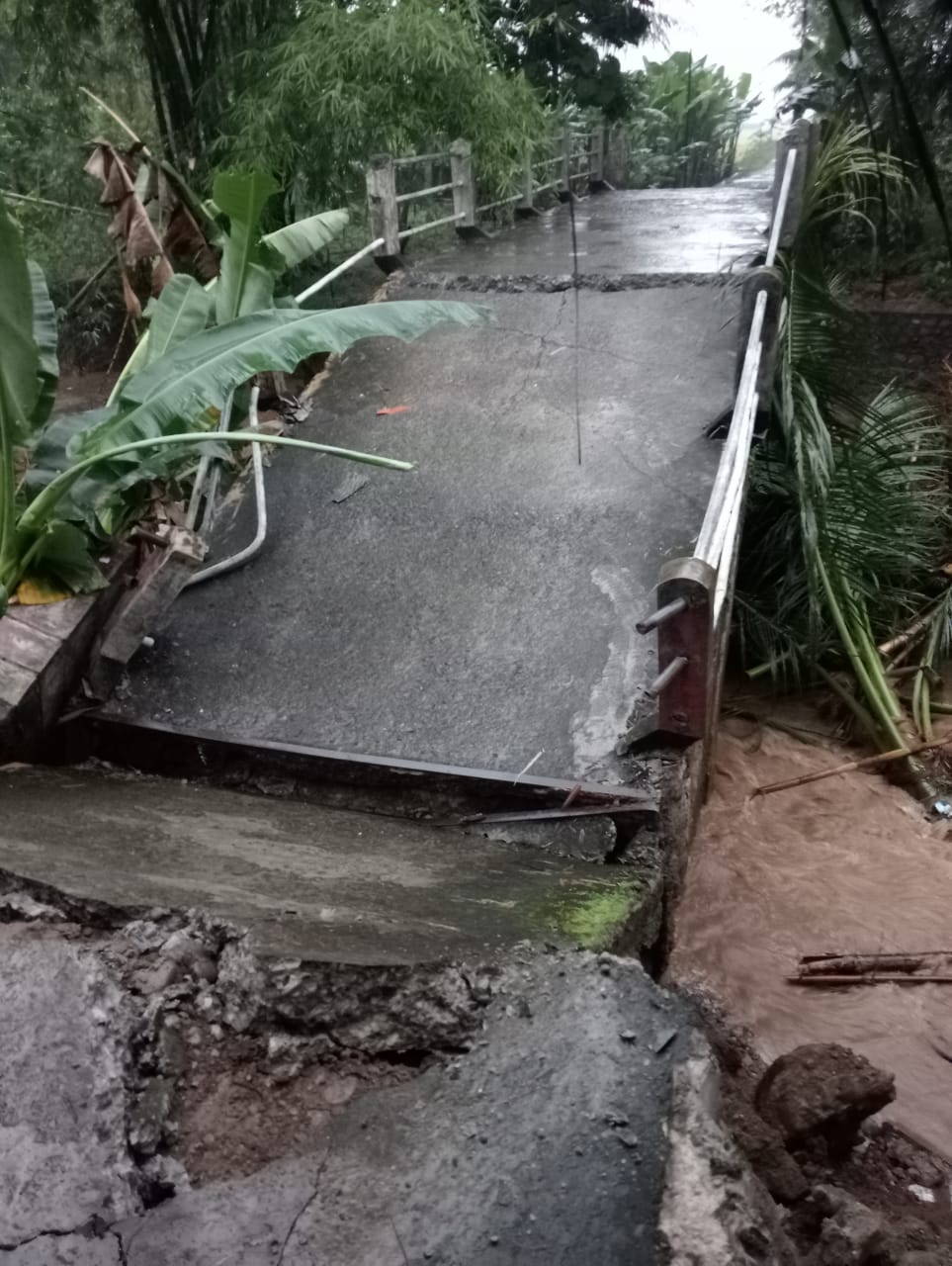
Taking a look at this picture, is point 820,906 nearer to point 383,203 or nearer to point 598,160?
point 383,203

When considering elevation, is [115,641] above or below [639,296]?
below

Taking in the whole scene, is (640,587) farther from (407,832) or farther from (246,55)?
(246,55)

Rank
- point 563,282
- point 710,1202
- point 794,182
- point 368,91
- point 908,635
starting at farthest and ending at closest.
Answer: point 563,282 < point 368,91 < point 794,182 < point 908,635 < point 710,1202

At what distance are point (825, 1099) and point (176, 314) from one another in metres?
3.65

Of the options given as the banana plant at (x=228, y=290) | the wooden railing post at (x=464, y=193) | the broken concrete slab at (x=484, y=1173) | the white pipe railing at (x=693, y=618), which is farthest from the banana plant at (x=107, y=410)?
the wooden railing post at (x=464, y=193)

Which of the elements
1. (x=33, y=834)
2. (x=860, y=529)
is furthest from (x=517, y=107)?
(x=33, y=834)

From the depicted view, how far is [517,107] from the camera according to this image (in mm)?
7207

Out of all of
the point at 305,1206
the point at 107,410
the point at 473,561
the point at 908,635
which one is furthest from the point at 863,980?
the point at 107,410

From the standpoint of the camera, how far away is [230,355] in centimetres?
352

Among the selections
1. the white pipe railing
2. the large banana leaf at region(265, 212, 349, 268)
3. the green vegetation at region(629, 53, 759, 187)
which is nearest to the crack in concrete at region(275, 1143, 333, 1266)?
the white pipe railing

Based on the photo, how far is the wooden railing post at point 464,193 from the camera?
8.28 meters

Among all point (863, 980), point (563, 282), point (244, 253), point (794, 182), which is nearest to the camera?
point (863, 980)

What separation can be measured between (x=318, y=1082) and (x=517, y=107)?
23.2 ft

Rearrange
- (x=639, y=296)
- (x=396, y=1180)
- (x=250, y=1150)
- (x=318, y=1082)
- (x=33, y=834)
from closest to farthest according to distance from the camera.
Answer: (x=396, y=1180) → (x=250, y=1150) → (x=318, y=1082) → (x=33, y=834) → (x=639, y=296)
